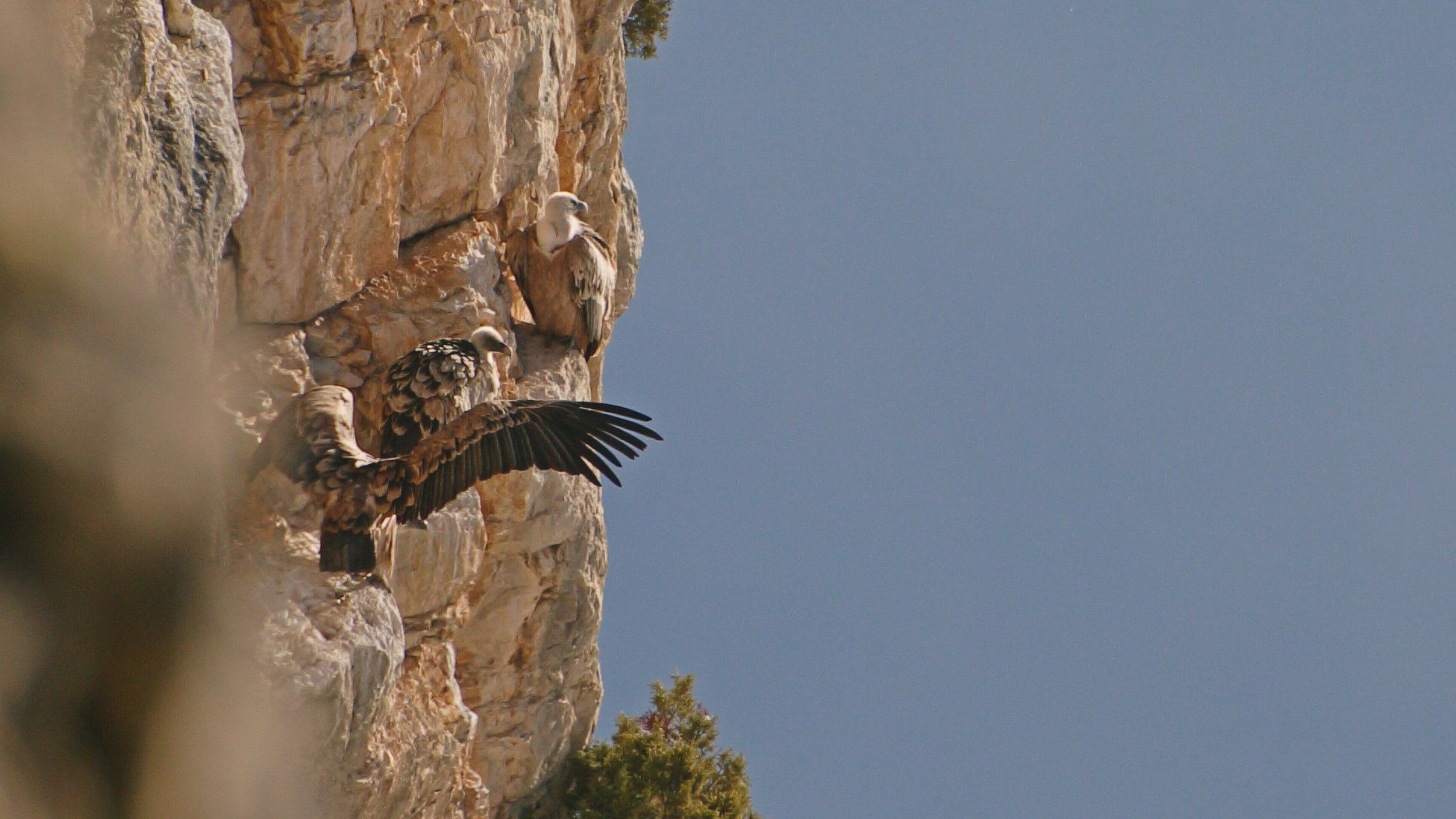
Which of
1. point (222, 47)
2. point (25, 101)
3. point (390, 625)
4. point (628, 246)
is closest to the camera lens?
point (25, 101)

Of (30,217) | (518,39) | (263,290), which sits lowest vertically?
(30,217)

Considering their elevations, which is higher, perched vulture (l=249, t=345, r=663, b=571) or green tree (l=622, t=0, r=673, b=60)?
green tree (l=622, t=0, r=673, b=60)

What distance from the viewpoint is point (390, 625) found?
862 cm

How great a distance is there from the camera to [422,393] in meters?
8.77

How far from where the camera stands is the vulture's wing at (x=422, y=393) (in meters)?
8.77

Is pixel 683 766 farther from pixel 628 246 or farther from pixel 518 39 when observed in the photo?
pixel 518 39

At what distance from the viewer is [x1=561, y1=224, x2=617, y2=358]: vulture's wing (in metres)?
11.2

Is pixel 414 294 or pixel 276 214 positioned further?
pixel 414 294

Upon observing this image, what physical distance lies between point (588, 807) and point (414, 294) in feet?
15.0

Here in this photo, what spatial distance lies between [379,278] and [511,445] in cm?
253

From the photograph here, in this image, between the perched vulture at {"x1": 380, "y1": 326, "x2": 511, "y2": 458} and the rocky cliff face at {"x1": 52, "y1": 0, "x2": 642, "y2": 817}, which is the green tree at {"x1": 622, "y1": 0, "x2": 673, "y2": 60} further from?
the perched vulture at {"x1": 380, "y1": 326, "x2": 511, "y2": 458}

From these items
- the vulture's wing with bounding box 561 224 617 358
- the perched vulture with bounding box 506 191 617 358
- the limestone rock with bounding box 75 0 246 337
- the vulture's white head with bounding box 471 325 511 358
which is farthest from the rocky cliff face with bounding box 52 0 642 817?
the vulture's white head with bounding box 471 325 511 358

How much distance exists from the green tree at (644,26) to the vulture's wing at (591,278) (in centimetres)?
517

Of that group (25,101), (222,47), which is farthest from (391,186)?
(25,101)
